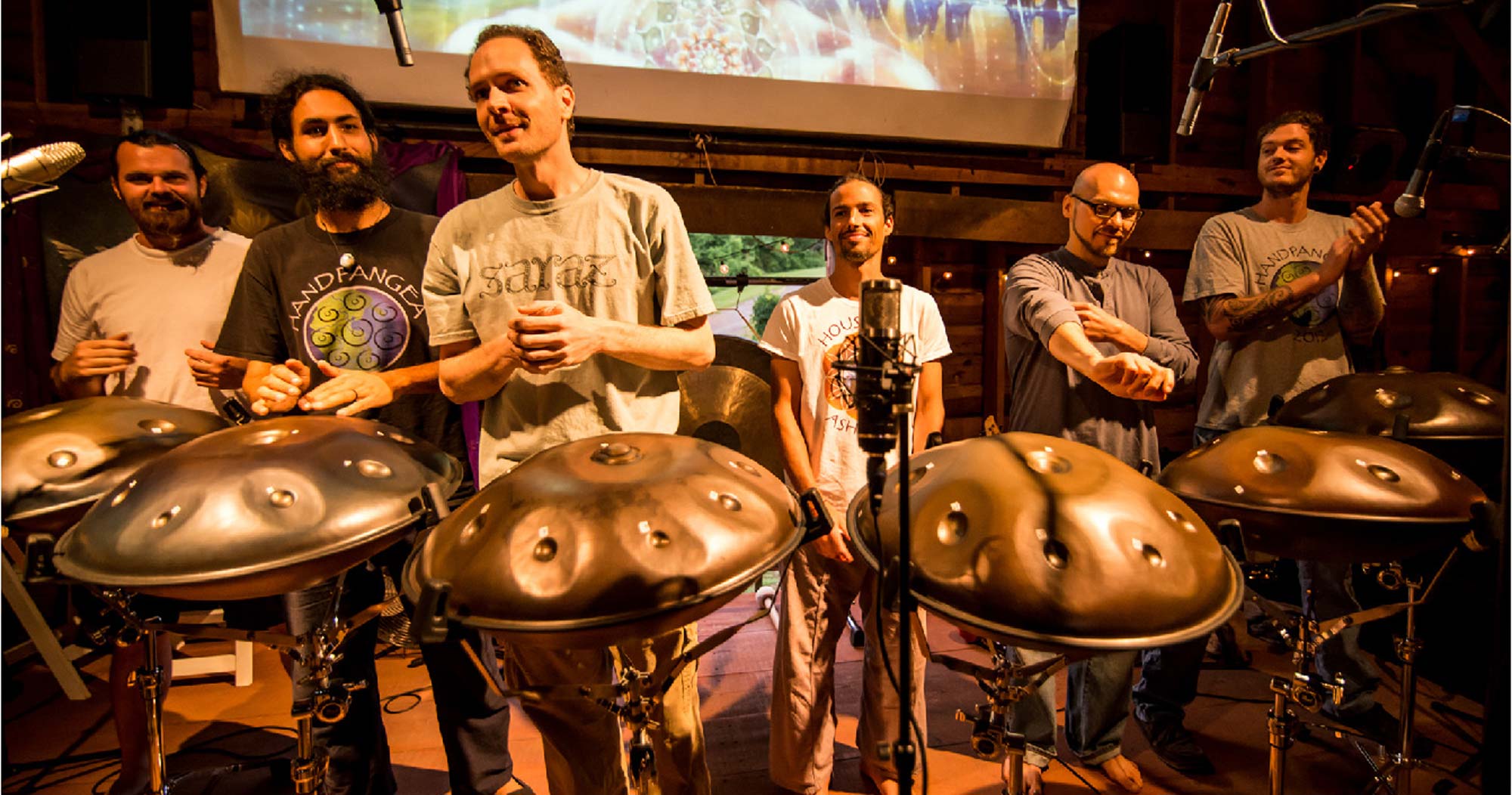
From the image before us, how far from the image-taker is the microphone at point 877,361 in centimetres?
92

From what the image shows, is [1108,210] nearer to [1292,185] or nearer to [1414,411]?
[1414,411]

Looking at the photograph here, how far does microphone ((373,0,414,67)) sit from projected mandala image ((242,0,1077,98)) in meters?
2.54

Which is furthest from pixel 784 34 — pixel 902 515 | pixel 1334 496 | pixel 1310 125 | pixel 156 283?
pixel 902 515

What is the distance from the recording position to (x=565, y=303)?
1582 millimetres

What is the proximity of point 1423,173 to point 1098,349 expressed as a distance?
88 cm

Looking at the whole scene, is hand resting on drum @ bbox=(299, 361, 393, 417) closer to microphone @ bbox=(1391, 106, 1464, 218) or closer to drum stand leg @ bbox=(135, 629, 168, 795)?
drum stand leg @ bbox=(135, 629, 168, 795)

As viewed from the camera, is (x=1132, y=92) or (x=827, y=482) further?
(x=1132, y=92)

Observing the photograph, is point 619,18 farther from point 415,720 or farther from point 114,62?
point 415,720

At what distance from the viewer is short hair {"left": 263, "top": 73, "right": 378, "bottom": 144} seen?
219cm

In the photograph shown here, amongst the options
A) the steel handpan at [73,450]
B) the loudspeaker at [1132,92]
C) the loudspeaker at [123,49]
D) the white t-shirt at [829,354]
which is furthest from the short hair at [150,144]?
the loudspeaker at [1132,92]

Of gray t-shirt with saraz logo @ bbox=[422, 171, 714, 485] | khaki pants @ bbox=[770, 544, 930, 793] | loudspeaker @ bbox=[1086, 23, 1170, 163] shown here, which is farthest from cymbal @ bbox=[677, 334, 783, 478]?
loudspeaker @ bbox=[1086, 23, 1170, 163]

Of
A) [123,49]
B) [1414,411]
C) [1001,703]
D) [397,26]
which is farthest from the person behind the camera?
[123,49]

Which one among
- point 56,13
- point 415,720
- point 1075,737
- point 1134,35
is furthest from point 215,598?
point 1134,35

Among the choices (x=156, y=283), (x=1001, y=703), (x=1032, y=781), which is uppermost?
(x=156, y=283)
